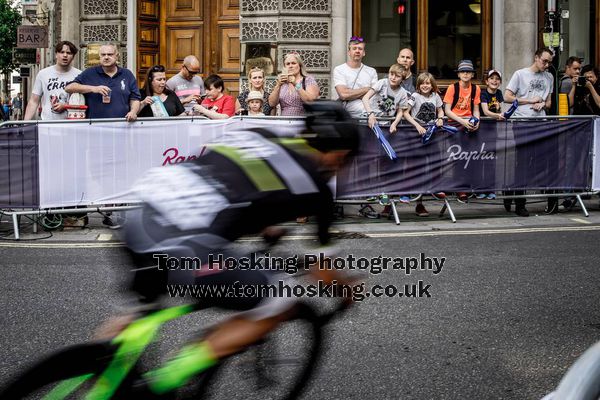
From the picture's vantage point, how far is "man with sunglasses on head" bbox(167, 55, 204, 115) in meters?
13.5

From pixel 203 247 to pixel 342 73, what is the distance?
9.54 metres

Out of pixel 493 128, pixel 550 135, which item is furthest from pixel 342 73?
pixel 550 135

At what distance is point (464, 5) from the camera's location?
1817cm

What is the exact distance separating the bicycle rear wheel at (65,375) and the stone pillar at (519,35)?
15189 millimetres

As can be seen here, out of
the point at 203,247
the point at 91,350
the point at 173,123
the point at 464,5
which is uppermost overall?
the point at 464,5

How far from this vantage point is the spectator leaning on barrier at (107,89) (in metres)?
12.3

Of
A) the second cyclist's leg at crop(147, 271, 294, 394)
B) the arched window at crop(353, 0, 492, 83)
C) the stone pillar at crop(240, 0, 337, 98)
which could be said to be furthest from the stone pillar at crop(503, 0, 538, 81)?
the second cyclist's leg at crop(147, 271, 294, 394)

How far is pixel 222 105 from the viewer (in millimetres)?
13273

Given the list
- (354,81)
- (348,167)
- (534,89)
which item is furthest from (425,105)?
(348,167)

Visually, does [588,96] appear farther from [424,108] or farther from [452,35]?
[452,35]

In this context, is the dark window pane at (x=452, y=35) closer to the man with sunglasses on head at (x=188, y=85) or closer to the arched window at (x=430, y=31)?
the arched window at (x=430, y=31)

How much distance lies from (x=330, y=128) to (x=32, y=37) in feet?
62.3

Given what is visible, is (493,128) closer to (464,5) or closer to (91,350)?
(464,5)

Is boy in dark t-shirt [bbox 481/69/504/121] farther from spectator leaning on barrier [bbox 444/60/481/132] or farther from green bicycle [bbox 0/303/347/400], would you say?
green bicycle [bbox 0/303/347/400]
